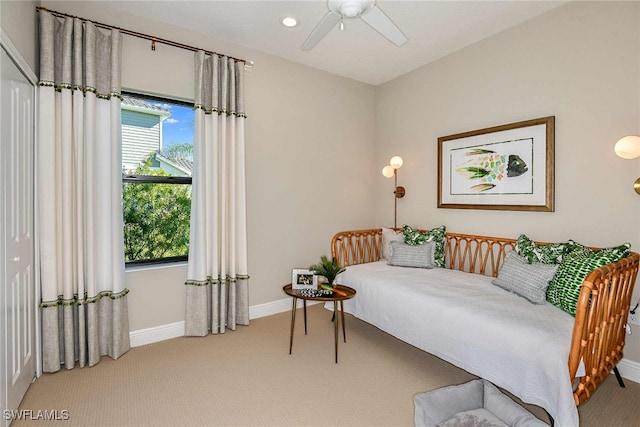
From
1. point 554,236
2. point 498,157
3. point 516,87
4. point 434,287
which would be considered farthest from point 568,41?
point 434,287

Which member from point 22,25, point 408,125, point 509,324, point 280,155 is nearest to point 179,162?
point 280,155

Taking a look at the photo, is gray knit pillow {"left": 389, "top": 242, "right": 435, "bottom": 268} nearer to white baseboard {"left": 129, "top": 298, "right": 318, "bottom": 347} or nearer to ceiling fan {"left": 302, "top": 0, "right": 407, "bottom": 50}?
white baseboard {"left": 129, "top": 298, "right": 318, "bottom": 347}

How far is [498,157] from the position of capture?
3162 mm

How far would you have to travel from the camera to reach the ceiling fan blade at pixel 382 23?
1.94 metres

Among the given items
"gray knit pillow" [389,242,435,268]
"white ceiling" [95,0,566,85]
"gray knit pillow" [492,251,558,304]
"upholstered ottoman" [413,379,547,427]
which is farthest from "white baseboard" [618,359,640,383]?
"white ceiling" [95,0,566,85]

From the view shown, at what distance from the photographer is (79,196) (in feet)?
8.13

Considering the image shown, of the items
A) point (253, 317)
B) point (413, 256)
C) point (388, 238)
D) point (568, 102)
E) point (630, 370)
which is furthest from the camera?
point (388, 238)

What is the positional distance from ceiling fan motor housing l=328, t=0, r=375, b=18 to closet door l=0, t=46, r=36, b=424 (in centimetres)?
179

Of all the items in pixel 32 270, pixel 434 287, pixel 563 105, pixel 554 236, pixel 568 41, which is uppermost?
pixel 568 41

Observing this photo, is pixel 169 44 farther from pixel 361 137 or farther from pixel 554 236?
pixel 554 236

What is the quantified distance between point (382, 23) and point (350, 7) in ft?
0.85

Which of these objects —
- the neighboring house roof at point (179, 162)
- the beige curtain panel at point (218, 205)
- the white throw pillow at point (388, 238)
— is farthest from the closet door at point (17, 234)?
the white throw pillow at point (388, 238)

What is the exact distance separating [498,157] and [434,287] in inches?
57.4

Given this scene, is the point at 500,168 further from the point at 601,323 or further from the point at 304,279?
the point at 304,279
